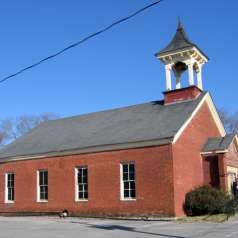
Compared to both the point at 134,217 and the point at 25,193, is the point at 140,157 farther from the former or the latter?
the point at 25,193

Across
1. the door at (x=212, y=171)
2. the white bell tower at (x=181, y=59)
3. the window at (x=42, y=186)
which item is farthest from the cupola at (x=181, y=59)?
the window at (x=42, y=186)

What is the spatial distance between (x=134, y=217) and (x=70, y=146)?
7179 mm

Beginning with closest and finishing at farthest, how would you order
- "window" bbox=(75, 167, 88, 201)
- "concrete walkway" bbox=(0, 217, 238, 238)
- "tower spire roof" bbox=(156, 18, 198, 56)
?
1. "concrete walkway" bbox=(0, 217, 238, 238)
2. "window" bbox=(75, 167, 88, 201)
3. "tower spire roof" bbox=(156, 18, 198, 56)

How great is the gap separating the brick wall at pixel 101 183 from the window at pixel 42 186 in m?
0.35

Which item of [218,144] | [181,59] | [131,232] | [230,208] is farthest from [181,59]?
[131,232]

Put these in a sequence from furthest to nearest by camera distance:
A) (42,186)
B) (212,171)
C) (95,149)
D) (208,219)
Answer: (42,186) → (95,149) → (212,171) → (208,219)

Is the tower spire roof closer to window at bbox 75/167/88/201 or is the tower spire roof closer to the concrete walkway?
window at bbox 75/167/88/201

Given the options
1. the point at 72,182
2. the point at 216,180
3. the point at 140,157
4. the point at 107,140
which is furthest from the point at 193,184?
the point at 72,182

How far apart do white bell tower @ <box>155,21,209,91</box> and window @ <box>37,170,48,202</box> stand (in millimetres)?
10644

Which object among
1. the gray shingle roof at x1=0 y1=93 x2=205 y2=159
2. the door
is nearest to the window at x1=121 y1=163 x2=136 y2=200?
the gray shingle roof at x1=0 y1=93 x2=205 y2=159

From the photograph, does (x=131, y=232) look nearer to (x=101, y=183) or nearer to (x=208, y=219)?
(x=208, y=219)

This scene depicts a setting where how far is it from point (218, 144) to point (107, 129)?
25.0 ft

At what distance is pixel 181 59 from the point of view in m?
32.5

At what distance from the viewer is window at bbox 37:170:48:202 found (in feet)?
106
